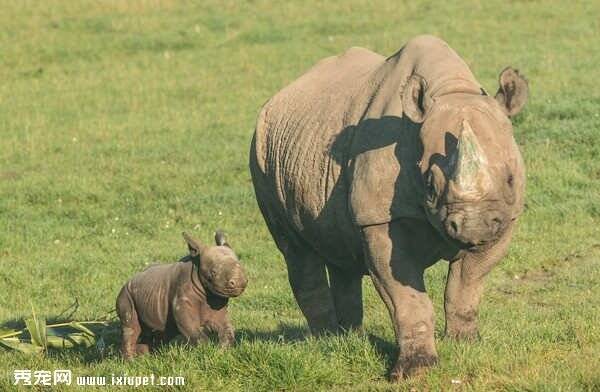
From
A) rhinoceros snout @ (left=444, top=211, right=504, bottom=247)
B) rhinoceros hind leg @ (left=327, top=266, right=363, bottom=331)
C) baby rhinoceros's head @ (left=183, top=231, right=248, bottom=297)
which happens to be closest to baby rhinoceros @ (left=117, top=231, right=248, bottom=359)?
baby rhinoceros's head @ (left=183, top=231, right=248, bottom=297)

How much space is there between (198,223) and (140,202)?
1335 mm

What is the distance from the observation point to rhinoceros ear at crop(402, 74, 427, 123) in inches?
282

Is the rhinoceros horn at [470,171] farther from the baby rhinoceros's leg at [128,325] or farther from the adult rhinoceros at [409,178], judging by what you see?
the baby rhinoceros's leg at [128,325]

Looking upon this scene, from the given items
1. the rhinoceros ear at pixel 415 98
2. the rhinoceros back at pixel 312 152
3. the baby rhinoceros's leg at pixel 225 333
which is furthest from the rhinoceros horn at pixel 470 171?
the baby rhinoceros's leg at pixel 225 333

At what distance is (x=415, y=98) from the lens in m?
7.23

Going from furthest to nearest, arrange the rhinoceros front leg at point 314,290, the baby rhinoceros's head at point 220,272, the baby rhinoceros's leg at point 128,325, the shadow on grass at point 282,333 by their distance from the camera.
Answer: the shadow on grass at point 282,333, the rhinoceros front leg at point 314,290, the baby rhinoceros's leg at point 128,325, the baby rhinoceros's head at point 220,272

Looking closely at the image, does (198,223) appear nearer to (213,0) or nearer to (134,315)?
(134,315)

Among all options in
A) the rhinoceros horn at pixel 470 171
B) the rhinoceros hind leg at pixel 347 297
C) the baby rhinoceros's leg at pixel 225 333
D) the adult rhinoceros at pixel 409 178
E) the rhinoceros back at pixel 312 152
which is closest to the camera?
the rhinoceros horn at pixel 470 171

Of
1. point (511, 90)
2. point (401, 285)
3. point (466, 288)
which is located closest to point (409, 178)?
point (401, 285)

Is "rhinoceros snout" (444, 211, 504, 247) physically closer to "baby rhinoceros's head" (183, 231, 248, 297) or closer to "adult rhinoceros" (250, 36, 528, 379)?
"adult rhinoceros" (250, 36, 528, 379)

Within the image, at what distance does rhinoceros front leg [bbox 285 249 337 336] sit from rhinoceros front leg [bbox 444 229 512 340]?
1.70 m

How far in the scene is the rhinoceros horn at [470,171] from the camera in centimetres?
662

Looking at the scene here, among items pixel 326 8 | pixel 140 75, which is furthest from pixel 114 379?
pixel 326 8

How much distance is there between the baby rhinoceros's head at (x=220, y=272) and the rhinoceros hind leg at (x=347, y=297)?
4.18 feet
